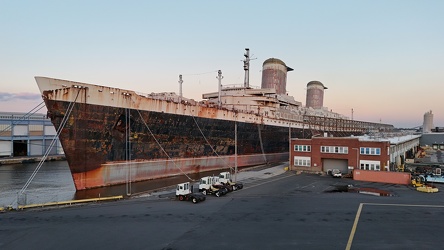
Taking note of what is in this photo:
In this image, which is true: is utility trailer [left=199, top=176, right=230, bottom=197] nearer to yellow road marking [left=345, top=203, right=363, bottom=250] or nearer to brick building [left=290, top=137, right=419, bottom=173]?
yellow road marking [left=345, top=203, right=363, bottom=250]

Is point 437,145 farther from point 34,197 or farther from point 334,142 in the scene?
point 34,197

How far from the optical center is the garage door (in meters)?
36.7

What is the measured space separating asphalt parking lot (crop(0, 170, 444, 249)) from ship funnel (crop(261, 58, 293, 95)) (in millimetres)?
42809

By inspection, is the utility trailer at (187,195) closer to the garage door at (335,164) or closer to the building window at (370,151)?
the garage door at (335,164)

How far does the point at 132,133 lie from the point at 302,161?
22.3 m

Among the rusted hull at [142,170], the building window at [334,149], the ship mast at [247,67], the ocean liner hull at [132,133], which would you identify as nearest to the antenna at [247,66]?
the ship mast at [247,67]

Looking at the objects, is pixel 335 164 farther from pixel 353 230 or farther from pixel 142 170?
pixel 142 170

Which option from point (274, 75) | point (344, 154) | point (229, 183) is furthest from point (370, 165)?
point (274, 75)

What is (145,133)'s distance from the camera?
31.3 meters

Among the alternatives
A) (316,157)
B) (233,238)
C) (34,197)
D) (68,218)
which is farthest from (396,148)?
(34,197)

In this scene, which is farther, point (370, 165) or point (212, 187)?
point (370, 165)

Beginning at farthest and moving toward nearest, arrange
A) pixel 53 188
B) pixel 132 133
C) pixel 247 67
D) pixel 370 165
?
pixel 247 67, pixel 370 165, pixel 53 188, pixel 132 133

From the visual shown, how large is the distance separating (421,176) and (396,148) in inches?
343

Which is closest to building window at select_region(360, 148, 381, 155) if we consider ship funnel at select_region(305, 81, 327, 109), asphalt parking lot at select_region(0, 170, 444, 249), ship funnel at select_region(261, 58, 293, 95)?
asphalt parking lot at select_region(0, 170, 444, 249)
